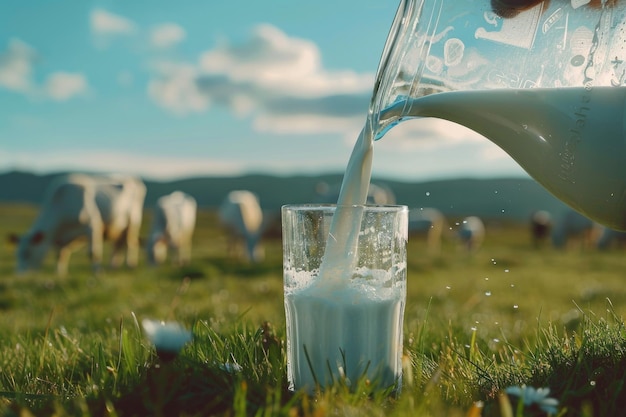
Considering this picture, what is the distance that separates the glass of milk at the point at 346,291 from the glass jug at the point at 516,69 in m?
0.39

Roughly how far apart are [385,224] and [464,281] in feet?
26.5

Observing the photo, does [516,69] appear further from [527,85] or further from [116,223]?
[116,223]

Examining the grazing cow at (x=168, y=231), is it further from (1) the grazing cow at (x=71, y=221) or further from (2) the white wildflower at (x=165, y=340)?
(2) the white wildflower at (x=165, y=340)

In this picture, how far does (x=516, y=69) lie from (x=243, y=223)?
709 inches

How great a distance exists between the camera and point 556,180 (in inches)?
80.7

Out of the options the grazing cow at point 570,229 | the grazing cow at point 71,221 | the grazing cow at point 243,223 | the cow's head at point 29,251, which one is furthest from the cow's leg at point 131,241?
the grazing cow at point 570,229

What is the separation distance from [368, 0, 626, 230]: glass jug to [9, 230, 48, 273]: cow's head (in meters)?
11.8

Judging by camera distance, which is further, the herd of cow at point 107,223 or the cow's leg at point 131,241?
the cow's leg at point 131,241

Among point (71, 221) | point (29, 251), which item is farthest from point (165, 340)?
point (71, 221)

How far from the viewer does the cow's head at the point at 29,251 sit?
492 inches

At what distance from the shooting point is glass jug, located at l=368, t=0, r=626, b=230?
6.52ft

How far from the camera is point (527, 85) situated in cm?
202

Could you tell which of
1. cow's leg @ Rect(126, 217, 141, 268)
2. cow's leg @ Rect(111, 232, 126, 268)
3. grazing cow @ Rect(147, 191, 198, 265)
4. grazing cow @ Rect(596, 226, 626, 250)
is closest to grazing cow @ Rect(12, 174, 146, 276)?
cow's leg @ Rect(111, 232, 126, 268)

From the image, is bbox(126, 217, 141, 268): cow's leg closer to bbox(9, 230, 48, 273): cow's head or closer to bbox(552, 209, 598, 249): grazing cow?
bbox(9, 230, 48, 273): cow's head
